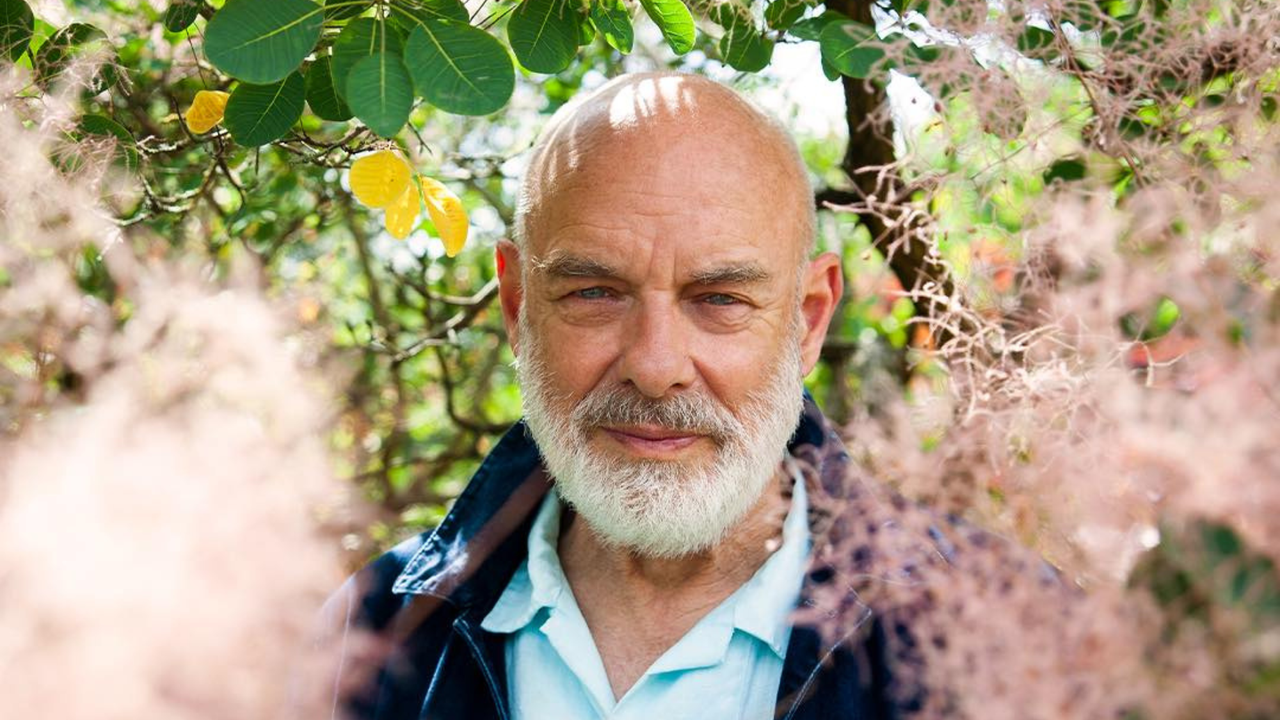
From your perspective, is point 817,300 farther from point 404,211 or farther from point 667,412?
point 404,211

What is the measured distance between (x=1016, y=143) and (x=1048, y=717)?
1064mm

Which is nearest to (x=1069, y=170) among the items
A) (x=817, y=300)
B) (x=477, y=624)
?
(x=817, y=300)

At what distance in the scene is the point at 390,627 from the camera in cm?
233

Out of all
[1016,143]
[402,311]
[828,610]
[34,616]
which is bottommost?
[402,311]

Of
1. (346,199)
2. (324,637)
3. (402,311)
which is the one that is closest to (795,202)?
(324,637)

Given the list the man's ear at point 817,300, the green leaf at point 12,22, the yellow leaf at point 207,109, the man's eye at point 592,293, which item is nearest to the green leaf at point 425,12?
the yellow leaf at point 207,109

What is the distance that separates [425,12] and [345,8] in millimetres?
135

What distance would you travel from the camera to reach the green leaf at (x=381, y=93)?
158 centimetres

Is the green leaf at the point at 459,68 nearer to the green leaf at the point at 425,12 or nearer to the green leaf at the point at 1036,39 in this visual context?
the green leaf at the point at 425,12

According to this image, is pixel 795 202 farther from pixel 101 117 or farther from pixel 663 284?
pixel 101 117

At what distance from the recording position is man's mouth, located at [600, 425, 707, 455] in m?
2.18

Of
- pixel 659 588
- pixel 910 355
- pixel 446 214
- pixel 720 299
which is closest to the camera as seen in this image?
pixel 446 214

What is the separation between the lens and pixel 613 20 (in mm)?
1891

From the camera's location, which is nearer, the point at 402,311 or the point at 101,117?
the point at 101,117
